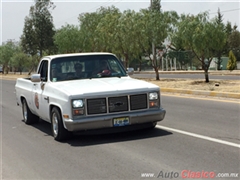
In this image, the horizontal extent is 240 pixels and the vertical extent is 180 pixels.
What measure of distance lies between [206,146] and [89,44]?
3721 centimetres

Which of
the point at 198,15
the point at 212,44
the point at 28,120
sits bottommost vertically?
the point at 28,120

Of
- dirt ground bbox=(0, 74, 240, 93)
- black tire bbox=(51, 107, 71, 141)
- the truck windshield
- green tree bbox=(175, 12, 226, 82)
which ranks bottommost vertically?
dirt ground bbox=(0, 74, 240, 93)

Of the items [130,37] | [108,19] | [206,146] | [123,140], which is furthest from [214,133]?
[108,19]

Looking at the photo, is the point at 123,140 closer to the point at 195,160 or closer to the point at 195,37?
the point at 195,160

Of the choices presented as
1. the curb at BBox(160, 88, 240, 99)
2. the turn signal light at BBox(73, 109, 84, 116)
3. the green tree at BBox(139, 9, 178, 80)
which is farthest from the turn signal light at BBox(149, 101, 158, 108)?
the green tree at BBox(139, 9, 178, 80)

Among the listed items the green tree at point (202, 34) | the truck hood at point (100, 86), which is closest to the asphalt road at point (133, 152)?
the truck hood at point (100, 86)

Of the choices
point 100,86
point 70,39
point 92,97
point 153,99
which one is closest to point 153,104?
point 153,99

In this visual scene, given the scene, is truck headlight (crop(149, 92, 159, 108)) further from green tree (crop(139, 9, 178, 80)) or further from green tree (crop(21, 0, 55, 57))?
green tree (crop(21, 0, 55, 57))

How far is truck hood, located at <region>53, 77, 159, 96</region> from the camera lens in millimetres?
7547

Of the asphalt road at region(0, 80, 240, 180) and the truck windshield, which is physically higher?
the truck windshield

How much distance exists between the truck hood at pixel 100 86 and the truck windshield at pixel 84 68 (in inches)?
12.4

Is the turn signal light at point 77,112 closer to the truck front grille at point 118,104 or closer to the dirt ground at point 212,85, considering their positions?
the truck front grille at point 118,104

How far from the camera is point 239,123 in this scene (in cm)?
912

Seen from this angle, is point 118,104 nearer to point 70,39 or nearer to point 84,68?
point 84,68
